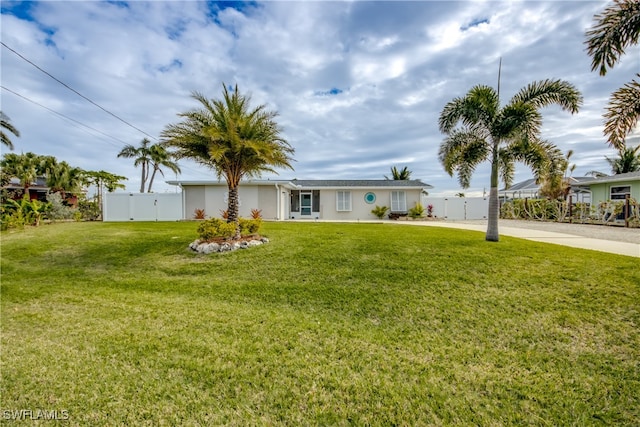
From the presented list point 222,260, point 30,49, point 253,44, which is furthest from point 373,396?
point 30,49

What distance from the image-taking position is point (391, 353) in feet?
12.5

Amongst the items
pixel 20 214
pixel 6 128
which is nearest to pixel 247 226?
pixel 20 214

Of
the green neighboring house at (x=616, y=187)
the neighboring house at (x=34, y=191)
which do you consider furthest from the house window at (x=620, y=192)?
the neighboring house at (x=34, y=191)

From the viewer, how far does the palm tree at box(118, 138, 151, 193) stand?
1204 inches

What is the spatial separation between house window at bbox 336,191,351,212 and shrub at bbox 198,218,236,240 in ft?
49.4

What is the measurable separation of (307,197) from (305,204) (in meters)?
0.62

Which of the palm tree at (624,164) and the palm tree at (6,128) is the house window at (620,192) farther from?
the palm tree at (6,128)

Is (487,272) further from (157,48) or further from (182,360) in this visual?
(157,48)

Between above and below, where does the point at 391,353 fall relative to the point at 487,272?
below

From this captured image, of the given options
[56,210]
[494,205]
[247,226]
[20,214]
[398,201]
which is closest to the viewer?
[494,205]

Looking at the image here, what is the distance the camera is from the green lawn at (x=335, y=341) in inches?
112

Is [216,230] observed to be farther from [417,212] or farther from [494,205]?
[417,212]

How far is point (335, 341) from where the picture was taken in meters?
4.12

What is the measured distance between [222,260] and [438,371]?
259 inches
